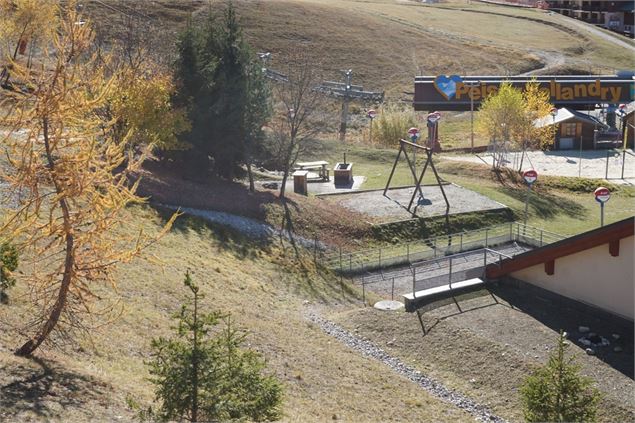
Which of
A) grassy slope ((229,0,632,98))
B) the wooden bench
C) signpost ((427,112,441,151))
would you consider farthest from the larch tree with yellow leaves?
grassy slope ((229,0,632,98))

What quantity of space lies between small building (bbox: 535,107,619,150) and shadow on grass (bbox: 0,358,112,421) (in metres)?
49.8

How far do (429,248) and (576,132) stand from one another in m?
27.5

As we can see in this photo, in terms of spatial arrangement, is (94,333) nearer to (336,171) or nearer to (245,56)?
(245,56)

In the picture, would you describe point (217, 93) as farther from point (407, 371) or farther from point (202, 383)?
point (202, 383)

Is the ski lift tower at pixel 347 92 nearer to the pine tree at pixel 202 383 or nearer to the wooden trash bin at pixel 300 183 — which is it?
the wooden trash bin at pixel 300 183

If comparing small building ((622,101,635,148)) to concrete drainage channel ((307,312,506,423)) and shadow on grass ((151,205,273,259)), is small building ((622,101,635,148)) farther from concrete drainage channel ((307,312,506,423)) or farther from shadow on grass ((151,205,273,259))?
concrete drainage channel ((307,312,506,423))

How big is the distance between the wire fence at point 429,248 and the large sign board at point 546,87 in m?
28.1

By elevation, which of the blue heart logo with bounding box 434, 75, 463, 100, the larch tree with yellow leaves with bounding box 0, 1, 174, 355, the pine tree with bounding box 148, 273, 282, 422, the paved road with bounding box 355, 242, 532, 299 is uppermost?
the larch tree with yellow leaves with bounding box 0, 1, 174, 355

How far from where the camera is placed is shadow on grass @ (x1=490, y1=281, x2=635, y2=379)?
75.5 ft

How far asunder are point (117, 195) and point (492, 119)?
141 feet

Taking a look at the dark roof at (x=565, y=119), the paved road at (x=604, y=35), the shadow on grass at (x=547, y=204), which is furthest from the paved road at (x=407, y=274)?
the paved road at (x=604, y=35)

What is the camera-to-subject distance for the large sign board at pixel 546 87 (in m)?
69.9

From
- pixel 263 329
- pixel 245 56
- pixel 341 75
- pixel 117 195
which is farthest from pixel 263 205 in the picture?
A: pixel 341 75

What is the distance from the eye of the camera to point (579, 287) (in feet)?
85.3
